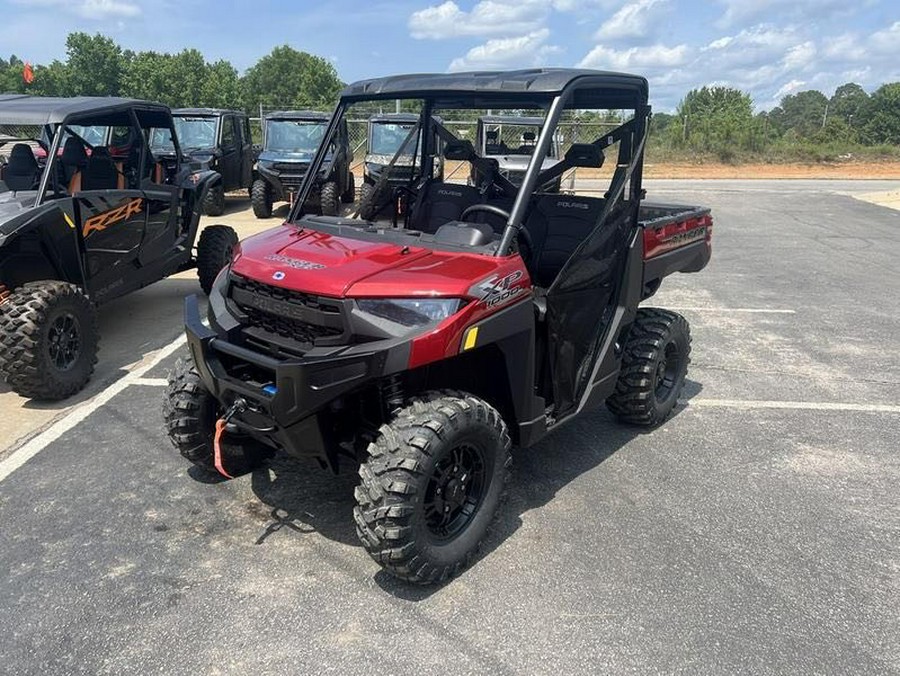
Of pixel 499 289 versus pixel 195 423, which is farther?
pixel 195 423

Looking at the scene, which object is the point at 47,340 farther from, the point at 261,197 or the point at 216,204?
the point at 216,204

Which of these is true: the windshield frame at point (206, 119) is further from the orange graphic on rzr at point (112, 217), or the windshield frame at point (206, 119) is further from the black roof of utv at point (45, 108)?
the orange graphic on rzr at point (112, 217)

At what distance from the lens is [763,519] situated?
364 cm

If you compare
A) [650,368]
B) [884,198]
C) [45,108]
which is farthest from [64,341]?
[884,198]

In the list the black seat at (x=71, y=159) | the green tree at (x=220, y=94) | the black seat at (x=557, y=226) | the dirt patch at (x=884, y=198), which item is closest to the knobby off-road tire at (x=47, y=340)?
the black seat at (x=71, y=159)

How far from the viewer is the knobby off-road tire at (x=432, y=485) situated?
2.82 meters

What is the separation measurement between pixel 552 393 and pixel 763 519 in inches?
48.9

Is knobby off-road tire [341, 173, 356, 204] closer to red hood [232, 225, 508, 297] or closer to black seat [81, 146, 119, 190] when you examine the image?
black seat [81, 146, 119, 190]

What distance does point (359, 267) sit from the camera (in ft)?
10.0

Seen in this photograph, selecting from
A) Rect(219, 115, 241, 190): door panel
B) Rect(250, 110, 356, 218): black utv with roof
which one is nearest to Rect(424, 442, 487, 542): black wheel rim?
Rect(250, 110, 356, 218): black utv with roof

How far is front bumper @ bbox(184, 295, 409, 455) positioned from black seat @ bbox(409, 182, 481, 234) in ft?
5.52

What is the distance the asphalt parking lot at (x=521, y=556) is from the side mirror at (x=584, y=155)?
1687 mm

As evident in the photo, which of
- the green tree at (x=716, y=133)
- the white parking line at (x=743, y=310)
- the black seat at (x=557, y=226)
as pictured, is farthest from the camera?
the green tree at (x=716, y=133)

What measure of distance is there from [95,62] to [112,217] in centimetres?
7863
